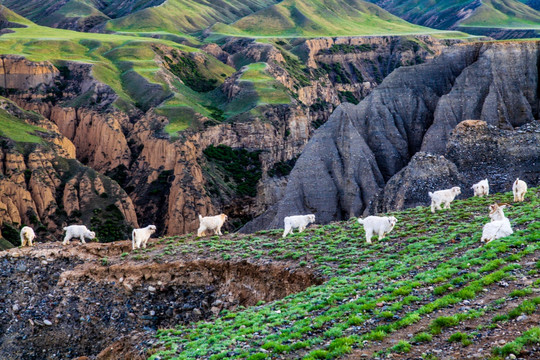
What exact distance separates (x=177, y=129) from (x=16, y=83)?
4418 cm

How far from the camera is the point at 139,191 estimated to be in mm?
117375

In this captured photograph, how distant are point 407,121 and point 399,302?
58.3m

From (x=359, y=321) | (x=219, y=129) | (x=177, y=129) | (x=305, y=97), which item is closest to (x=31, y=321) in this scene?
(x=359, y=321)

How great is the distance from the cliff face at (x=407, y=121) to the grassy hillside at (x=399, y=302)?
37.3 metres

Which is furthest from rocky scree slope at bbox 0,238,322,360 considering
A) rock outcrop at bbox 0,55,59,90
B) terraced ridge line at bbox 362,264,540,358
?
rock outcrop at bbox 0,55,59,90

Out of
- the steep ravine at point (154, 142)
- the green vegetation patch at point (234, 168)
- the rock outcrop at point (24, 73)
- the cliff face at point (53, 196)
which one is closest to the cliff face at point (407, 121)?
the cliff face at point (53, 196)

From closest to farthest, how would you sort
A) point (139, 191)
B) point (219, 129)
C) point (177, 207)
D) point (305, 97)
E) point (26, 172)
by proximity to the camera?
point (26, 172) < point (177, 207) < point (139, 191) < point (219, 129) < point (305, 97)

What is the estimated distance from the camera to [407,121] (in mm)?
74938

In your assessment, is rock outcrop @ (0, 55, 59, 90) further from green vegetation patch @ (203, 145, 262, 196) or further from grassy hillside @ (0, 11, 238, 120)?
green vegetation patch @ (203, 145, 262, 196)

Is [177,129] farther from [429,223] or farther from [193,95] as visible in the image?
[429,223]

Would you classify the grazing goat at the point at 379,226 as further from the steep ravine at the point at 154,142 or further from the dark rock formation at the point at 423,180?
the steep ravine at the point at 154,142

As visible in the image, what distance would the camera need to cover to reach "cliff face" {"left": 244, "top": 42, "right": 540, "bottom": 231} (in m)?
67.9

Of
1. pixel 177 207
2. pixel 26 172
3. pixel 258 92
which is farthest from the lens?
pixel 258 92

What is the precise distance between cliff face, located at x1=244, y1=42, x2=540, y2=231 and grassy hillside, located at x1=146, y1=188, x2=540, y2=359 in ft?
123
